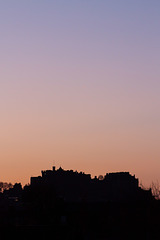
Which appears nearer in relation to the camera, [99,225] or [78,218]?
Answer: [99,225]

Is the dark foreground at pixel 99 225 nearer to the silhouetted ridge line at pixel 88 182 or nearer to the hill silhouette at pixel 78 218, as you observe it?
the hill silhouette at pixel 78 218

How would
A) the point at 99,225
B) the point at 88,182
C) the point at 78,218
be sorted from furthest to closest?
the point at 88,182 → the point at 78,218 → the point at 99,225

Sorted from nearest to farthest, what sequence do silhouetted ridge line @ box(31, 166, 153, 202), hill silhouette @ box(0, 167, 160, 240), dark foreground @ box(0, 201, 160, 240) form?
dark foreground @ box(0, 201, 160, 240), hill silhouette @ box(0, 167, 160, 240), silhouetted ridge line @ box(31, 166, 153, 202)

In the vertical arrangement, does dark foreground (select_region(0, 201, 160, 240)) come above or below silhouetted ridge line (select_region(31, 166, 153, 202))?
below

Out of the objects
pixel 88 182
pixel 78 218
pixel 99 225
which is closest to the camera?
pixel 99 225

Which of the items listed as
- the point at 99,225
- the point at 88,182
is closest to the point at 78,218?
the point at 99,225

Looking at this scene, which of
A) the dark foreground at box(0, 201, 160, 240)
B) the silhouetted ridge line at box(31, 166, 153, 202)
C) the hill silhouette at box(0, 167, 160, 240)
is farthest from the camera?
the silhouetted ridge line at box(31, 166, 153, 202)

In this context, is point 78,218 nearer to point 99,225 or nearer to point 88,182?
point 99,225

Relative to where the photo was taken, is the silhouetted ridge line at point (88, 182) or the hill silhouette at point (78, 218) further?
the silhouetted ridge line at point (88, 182)

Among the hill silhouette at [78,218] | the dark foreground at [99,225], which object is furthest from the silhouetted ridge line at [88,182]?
the dark foreground at [99,225]

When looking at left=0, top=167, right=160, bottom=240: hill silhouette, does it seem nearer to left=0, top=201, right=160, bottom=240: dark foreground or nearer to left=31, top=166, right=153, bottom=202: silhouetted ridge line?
left=0, top=201, right=160, bottom=240: dark foreground

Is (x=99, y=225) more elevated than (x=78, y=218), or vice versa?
(x=78, y=218)

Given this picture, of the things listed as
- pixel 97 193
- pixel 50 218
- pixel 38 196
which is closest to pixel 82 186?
pixel 97 193

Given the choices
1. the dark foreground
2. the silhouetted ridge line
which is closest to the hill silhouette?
the dark foreground
